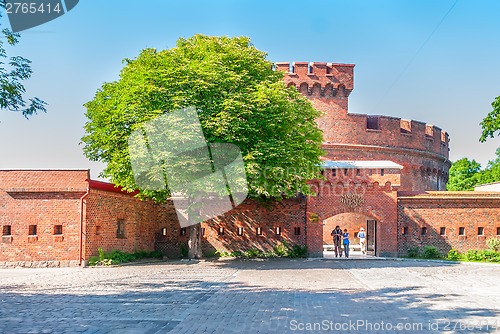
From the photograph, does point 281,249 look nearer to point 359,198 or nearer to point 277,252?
point 277,252

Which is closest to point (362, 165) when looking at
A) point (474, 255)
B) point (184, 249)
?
point (474, 255)

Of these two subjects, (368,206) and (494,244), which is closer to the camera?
(494,244)

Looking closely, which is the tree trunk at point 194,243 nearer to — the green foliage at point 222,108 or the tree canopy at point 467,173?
the green foliage at point 222,108

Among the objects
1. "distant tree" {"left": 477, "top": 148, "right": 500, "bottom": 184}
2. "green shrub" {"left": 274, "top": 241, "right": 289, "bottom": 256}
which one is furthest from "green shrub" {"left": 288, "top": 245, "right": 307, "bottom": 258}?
"distant tree" {"left": 477, "top": 148, "right": 500, "bottom": 184}

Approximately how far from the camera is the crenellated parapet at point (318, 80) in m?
37.5

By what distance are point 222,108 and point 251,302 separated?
36.9 ft

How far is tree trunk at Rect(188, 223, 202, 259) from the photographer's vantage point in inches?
1012

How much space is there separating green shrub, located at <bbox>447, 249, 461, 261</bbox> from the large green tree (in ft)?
28.9

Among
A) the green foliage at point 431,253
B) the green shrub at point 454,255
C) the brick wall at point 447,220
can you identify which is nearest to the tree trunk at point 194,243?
the brick wall at point 447,220

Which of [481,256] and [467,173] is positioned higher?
[467,173]

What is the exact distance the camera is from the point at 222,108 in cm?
2150

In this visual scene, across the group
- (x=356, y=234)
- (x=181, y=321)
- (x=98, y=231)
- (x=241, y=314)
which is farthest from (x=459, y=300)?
(x=356, y=234)

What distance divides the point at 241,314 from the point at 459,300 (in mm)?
5036

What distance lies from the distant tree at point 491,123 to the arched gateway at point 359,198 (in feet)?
14.4
